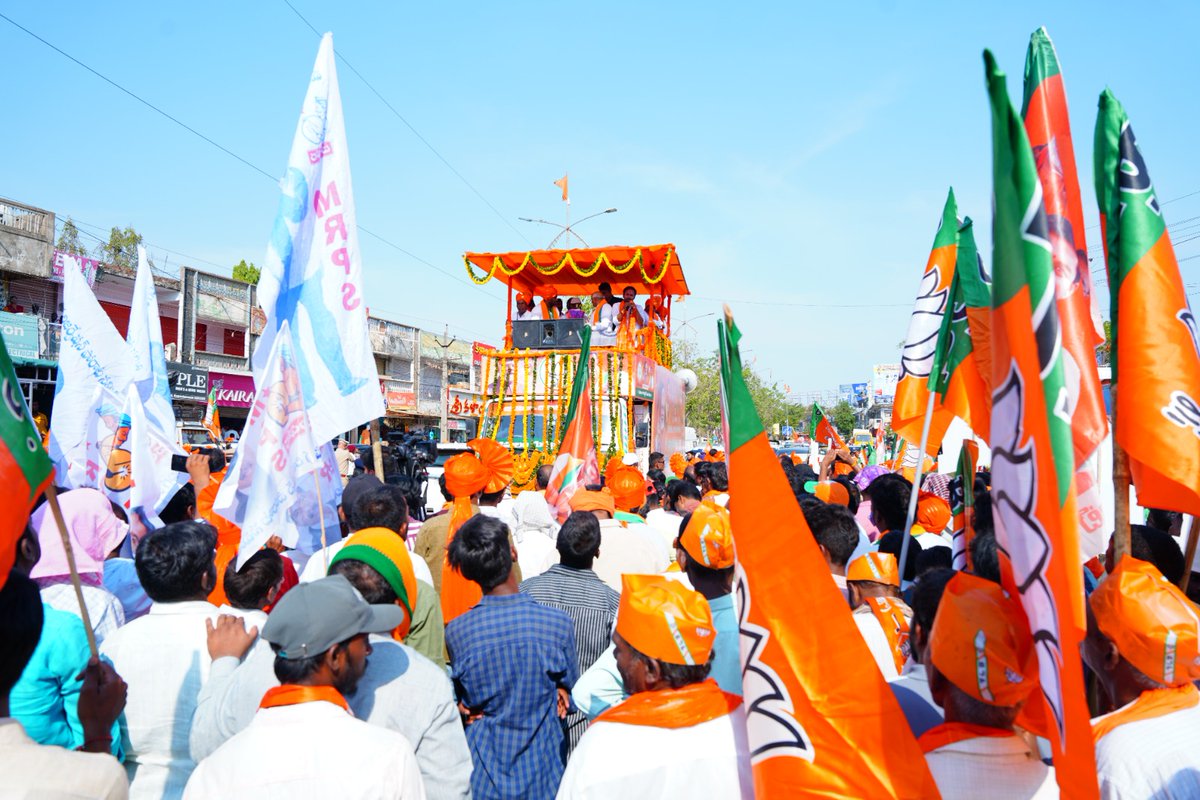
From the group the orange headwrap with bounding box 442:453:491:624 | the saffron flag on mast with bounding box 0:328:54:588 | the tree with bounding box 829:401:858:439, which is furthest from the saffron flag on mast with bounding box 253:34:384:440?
the tree with bounding box 829:401:858:439

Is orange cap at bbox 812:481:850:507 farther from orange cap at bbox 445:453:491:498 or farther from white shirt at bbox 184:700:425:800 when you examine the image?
white shirt at bbox 184:700:425:800

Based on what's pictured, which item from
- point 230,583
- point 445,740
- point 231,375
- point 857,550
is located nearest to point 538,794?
point 445,740

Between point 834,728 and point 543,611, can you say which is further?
point 543,611

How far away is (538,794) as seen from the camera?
9.89 feet

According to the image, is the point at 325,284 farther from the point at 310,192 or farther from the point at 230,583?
the point at 230,583

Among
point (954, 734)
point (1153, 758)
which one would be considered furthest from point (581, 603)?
point (1153, 758)

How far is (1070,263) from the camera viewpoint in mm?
2627

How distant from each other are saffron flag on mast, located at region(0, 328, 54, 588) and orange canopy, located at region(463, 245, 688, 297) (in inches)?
461

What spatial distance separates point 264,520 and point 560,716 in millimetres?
1487

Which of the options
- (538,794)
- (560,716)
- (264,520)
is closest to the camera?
(538,794)

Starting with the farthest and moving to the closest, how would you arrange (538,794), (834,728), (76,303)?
(76,303) → (538,794) → (834,728)

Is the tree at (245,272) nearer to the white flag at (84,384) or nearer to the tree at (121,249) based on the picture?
the tree at (121,249)

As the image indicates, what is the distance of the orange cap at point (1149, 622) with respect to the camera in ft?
6.75

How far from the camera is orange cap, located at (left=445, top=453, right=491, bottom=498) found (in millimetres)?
5391
